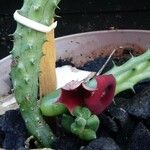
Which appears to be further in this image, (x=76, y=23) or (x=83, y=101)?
(x=76, y=23)

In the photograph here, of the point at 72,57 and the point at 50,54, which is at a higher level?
the point at 50,54

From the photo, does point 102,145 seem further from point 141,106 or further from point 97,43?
point 97,43

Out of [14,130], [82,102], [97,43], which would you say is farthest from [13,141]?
[97,43]

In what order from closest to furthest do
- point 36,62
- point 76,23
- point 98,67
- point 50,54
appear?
point 36,62
point 50,54
point 98,67
point 76,23

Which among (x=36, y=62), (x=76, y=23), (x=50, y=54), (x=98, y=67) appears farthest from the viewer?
(x=76, y=23)

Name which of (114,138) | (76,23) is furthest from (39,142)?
(76,23)

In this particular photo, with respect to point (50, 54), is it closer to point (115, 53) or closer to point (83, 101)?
point (83, 101)
